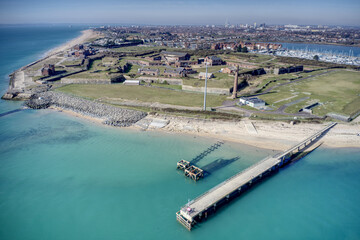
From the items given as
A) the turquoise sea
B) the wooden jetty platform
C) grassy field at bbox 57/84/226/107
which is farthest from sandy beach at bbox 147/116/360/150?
the wooden jetty platform

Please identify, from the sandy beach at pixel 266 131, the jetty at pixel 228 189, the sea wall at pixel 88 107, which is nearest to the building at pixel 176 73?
the sea wall at pixel 88 107

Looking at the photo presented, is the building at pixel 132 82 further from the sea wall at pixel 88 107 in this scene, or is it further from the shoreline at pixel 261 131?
the shoreline at pixel 261 131

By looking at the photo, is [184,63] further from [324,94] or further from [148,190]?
[148,190]

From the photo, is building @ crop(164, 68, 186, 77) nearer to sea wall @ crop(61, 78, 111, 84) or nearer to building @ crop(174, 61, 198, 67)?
building @ crop(174, 61, 198, 67)

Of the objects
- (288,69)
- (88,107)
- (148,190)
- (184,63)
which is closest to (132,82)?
(88,107)

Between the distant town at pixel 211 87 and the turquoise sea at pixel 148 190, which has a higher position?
the distant town at pixel 211 87

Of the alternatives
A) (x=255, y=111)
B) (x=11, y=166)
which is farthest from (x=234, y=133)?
(x=11, y=166)
